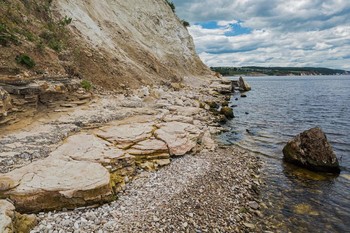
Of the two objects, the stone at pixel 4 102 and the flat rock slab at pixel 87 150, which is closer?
the flat rock slab at pixel 87 150

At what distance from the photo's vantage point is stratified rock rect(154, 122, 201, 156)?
13844mm

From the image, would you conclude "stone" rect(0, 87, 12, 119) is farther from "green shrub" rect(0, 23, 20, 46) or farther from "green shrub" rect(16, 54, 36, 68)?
"green shrub" rect(0, 23, 20, 46)

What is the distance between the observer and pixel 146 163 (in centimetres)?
1216

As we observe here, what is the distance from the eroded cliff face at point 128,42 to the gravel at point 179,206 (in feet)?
51.9

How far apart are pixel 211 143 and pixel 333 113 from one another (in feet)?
74.9

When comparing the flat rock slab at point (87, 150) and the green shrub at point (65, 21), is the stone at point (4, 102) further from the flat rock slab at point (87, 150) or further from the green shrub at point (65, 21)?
the green shrub at point (65, 21)

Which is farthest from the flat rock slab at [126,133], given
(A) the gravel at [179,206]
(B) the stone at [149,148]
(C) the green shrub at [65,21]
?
(C) the green shrub at [65,21]

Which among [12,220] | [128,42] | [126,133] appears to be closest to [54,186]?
[12,220]

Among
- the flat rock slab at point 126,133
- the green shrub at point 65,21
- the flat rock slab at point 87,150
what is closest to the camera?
the flat rock slab at point 87,150

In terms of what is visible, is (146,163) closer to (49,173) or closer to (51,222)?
(49,173)

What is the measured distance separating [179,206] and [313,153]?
926cm

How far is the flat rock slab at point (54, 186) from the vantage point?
→ 813 cm

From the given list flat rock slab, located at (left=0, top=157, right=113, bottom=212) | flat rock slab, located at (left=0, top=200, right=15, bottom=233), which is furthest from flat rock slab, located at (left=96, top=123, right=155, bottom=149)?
flat rock slab, located at (left=0, top=200, right=15, bottom=233)

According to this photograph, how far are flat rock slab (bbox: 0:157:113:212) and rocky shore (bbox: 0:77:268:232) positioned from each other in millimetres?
29
